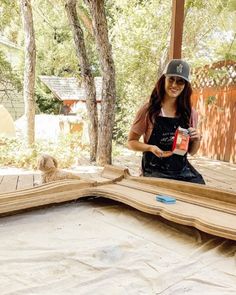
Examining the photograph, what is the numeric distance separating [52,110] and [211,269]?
15.2 metres

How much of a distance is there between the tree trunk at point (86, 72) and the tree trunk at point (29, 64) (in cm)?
105

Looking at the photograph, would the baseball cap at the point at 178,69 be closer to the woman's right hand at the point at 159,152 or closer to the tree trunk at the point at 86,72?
the woman's right hand at the point at 159,152

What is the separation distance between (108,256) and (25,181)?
3.45 metres

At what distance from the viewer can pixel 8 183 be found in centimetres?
412

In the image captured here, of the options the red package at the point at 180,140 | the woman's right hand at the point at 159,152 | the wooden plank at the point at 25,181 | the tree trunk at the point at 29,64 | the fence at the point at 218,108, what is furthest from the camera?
the fence at the point at 218,108

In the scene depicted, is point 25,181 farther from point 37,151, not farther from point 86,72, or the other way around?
point 86,72

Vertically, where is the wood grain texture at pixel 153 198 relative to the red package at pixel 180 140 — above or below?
below

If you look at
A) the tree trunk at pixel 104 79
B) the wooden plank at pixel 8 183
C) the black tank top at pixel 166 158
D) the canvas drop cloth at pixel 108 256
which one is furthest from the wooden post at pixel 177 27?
the tree trunk at pixel 104 79

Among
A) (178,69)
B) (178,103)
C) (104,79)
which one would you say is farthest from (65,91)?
(178,69)

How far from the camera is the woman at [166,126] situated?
78.7 inches

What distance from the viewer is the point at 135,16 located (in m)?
7.92

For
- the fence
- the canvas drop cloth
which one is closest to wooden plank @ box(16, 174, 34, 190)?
the canvas drop cloth

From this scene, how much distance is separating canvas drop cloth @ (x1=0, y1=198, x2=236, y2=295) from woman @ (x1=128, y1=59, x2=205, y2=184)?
76 cm

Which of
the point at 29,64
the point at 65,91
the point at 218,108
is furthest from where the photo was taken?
the point at 65,91
